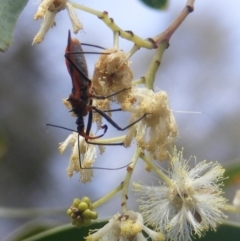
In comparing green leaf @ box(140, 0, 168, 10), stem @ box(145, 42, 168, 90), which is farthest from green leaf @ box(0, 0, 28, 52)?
green leaf @ box(140, 0, 168, 10)

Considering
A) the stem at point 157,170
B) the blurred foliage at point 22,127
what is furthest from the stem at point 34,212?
the blurred foliage at point 22,127

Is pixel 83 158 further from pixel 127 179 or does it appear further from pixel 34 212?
pixel 34 212

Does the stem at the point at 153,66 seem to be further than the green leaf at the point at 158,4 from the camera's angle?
No

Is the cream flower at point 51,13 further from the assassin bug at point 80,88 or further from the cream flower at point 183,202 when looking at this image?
the cream flower at point 183,202

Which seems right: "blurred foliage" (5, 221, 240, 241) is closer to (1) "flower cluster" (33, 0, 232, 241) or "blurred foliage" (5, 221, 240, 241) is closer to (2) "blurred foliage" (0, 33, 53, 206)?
(1) "flower cluster" (33, 0, 232, 241)

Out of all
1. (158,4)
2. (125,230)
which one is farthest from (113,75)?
(158,4)
